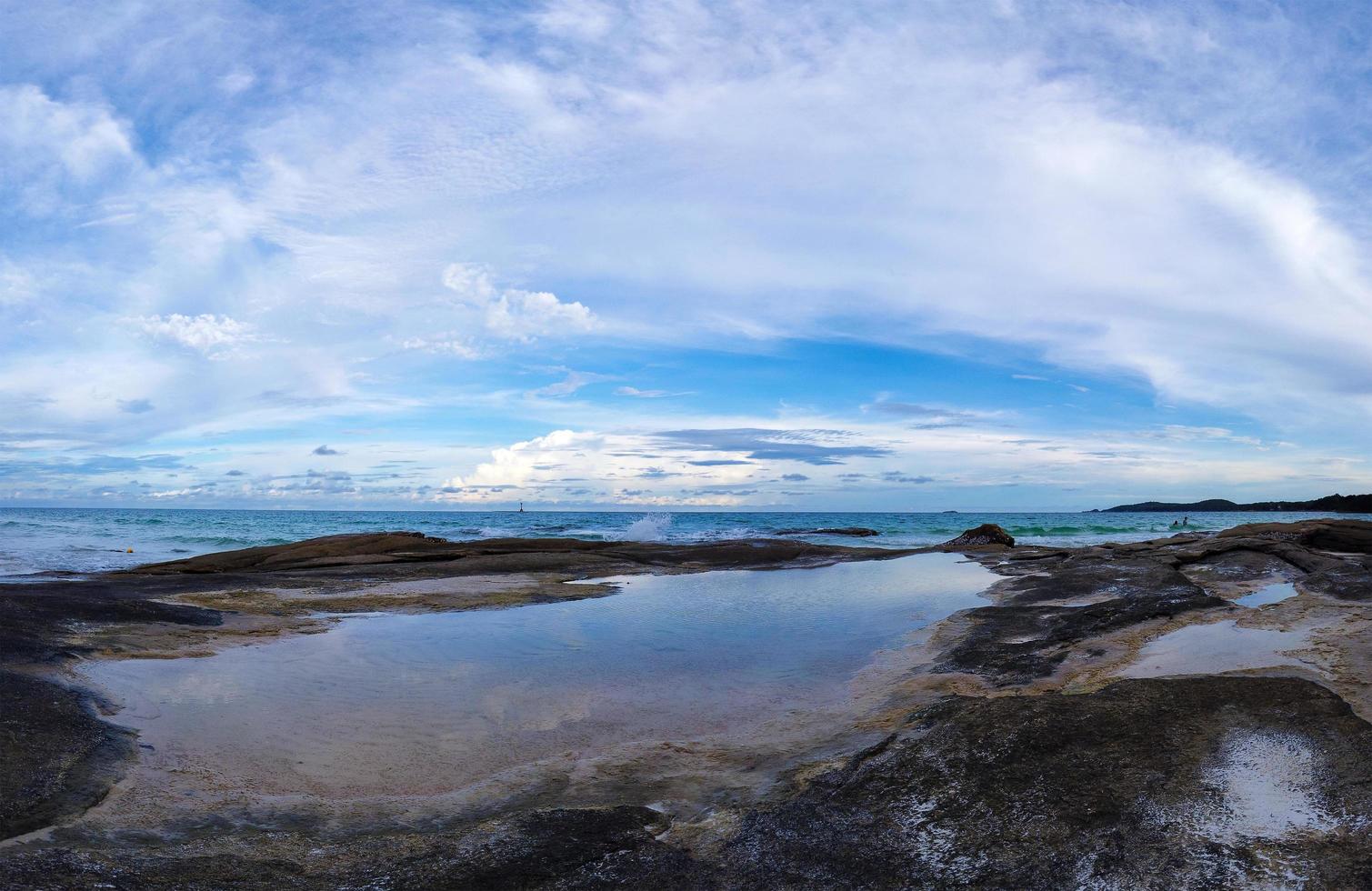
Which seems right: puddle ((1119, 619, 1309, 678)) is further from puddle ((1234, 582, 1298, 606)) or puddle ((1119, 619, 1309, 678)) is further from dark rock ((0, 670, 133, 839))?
dark rock ((0, 670, 133, 839))

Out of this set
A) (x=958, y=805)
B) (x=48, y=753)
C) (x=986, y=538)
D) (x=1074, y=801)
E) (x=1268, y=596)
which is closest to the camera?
(x=1074, y=801)

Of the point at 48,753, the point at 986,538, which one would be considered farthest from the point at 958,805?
the point at 986,538

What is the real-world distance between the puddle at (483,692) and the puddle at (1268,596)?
4.86 metres

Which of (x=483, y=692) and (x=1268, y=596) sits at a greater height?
(x=1268, y=596)

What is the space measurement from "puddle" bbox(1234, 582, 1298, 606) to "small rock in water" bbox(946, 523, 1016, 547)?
65.5 feet

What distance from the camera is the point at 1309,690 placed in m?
6.26

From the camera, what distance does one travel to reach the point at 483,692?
29.7 ft

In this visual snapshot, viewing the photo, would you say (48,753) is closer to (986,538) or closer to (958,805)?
(958,805)

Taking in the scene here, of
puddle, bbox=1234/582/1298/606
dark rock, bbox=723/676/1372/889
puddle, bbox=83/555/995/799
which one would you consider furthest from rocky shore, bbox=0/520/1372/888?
puddle, bbox=1234/582/1298/606

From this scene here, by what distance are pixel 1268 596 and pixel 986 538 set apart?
890 inches

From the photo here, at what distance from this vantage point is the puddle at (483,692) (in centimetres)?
675

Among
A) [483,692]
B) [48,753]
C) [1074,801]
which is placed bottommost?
[483,692]

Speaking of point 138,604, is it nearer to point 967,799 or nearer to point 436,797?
point 436,797

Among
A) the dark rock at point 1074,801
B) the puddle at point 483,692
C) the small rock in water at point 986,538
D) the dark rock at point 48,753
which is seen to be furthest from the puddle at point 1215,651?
the small rock in water at point 986,538
